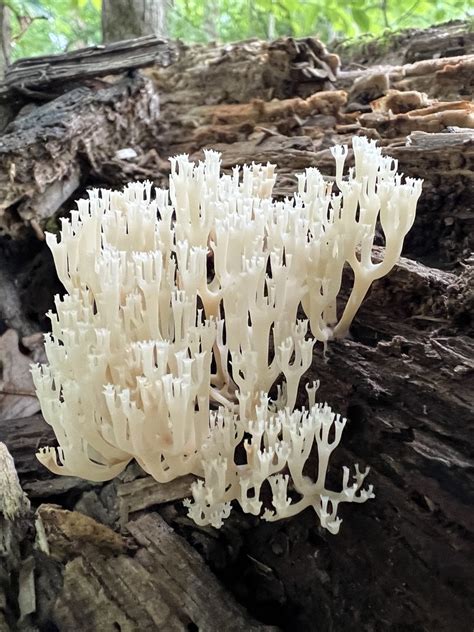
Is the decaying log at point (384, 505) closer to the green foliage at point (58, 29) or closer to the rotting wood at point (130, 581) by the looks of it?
the rotting wood at point (130, 581)

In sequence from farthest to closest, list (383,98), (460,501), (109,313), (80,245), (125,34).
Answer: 1. (125,34)
2. (383,98)
3. (80,245)
4. (109,313)
5. (460,501)

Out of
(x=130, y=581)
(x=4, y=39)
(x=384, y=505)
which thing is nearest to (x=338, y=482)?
(x=384, y=505)

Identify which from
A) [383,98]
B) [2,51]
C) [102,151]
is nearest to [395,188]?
[383,98]

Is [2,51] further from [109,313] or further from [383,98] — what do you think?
[109,313]

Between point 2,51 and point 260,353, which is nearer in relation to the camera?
point 260,353

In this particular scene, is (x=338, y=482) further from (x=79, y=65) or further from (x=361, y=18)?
(x=361, y=18)

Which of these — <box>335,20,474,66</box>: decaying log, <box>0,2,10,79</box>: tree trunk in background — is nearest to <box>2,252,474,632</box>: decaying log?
<box>335,20,474,66</box>: decaying log

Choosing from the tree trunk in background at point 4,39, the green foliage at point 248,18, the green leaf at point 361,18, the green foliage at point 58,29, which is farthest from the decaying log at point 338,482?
the green foliage at point 58,29
